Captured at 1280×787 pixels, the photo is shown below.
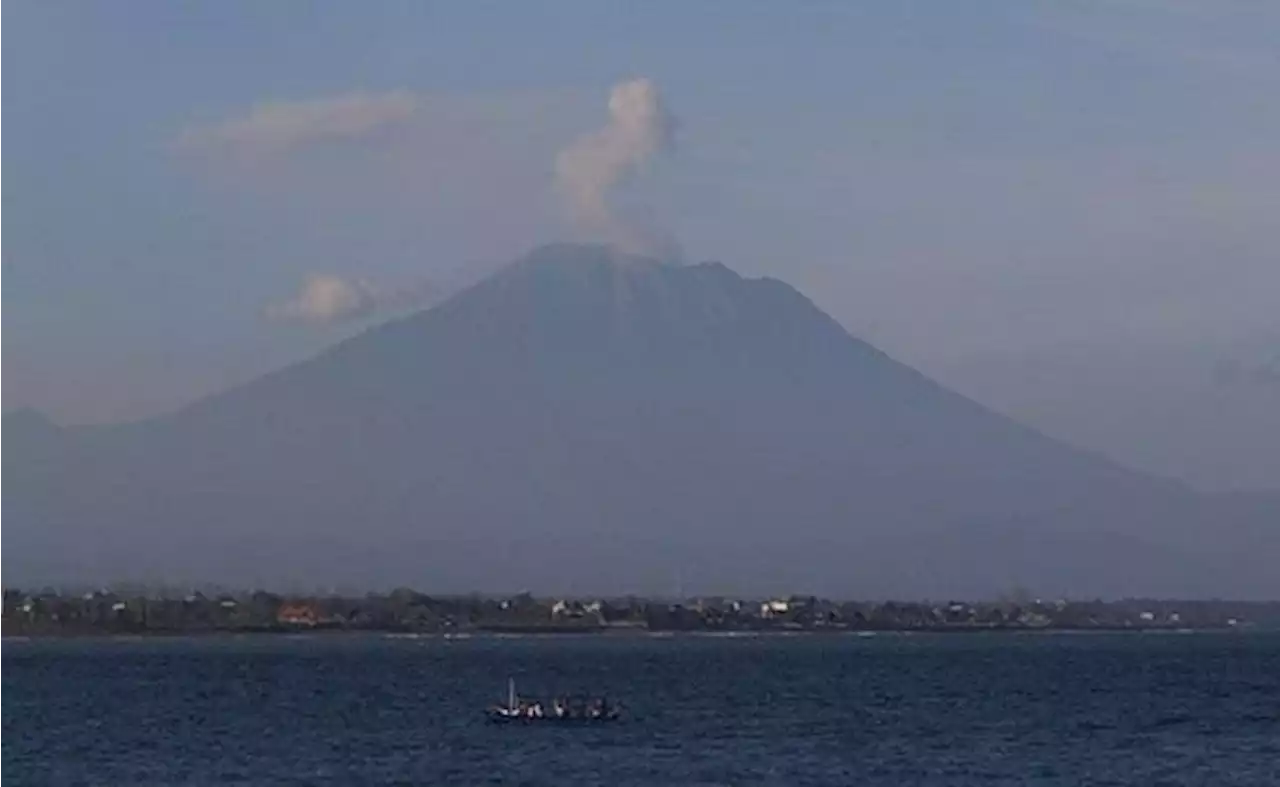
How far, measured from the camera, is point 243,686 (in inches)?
4350

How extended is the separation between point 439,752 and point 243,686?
4718 centimetres

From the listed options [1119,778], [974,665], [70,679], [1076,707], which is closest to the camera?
[1119,778]

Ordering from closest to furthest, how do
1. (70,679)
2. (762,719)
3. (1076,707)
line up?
(762,719) < (1076,707) < (70,679)

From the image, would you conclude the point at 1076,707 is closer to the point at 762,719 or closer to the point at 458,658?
the point at 762,719

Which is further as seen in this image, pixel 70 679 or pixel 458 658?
pixel 458 658

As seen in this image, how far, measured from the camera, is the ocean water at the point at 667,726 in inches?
2333

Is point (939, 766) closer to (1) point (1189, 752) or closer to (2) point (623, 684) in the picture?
(1) point (1189, 752)

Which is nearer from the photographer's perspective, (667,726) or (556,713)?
(667,726)

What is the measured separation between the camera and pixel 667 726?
75.9m

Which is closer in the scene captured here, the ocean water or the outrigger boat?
the ocean water

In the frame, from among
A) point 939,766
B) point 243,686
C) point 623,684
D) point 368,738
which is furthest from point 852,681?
point 939,766

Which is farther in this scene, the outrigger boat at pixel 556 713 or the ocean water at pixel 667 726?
the outrigger boat at pixel 556 713

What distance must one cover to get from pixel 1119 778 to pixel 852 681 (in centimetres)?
5606

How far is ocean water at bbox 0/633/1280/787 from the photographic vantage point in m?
59.2
